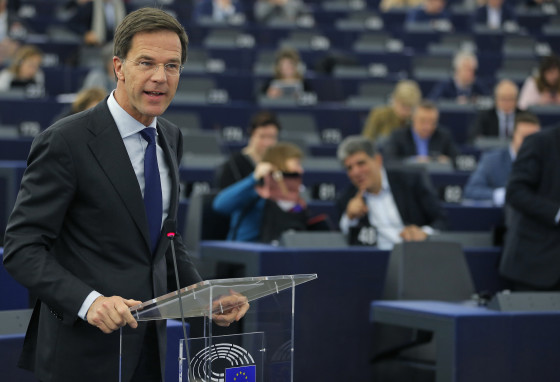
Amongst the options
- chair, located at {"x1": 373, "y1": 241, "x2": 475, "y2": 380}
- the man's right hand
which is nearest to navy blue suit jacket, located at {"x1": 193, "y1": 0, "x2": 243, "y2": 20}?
the man's right hand

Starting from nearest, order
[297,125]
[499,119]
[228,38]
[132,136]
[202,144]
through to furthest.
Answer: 1. [132,136]
2. [202,144]
3. [499,119]
4. [297,125]
5. [228,38]

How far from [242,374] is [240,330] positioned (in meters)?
0.09

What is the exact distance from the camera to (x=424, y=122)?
27.8 feet

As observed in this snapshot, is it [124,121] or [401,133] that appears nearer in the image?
[124,121]

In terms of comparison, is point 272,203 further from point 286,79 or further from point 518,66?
point 518,66

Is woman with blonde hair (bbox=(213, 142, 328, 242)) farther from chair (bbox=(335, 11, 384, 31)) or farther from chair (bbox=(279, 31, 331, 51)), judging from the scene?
chair (bbox=(335, 11, 384, 31))

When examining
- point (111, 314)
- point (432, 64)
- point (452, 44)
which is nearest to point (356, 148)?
point (111, 314)

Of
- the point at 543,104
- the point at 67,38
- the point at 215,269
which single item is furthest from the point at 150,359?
the point at 67,38

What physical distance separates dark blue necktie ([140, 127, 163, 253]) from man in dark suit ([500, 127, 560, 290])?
2865mm

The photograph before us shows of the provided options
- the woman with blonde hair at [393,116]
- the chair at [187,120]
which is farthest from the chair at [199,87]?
the woman with blonde hair at [393,116]

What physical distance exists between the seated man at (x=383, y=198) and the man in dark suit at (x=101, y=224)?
352 cm

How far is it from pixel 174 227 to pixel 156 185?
0.12m

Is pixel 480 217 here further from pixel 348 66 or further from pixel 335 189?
pixel 348 66

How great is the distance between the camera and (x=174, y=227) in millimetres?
2264
